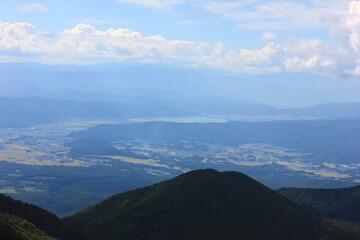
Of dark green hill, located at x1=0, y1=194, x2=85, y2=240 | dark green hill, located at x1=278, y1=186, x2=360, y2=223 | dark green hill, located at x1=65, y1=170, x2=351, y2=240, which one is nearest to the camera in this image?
dark green hill, located at x1=0, y1=194, x2=85, y2=240

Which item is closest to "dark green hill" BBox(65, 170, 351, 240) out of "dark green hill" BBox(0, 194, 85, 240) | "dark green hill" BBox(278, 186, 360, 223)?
"dark green hill" BBox(0, 194, 85, 240)

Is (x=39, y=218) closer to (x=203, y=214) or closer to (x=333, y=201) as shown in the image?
(x=203, y=214)

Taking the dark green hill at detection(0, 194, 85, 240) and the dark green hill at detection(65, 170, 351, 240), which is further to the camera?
the dark green hill at detection(65, 170, 351, 240)

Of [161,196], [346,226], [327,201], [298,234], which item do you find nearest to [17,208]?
[161,196]

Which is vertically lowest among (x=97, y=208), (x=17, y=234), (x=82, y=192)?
(x=82, y=192)

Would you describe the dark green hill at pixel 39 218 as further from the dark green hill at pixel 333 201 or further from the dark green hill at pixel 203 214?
the dark green hill at pixel 333 201

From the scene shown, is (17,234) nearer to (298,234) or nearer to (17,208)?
(17,208)

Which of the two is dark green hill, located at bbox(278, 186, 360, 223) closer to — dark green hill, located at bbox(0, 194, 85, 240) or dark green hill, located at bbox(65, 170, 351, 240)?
dark green hill, located at bbox(65, 170, 351, 240)
